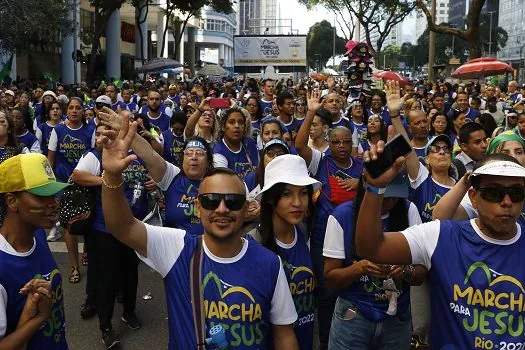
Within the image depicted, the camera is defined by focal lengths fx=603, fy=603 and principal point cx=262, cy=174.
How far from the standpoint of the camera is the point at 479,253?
247 centimetres

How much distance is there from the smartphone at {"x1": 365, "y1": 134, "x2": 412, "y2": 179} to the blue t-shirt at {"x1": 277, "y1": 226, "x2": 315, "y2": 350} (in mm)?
1095

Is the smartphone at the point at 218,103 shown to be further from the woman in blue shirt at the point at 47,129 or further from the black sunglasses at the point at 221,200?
the black sunglasses at the point at 221,200

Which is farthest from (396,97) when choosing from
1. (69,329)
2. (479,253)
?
(69,329)

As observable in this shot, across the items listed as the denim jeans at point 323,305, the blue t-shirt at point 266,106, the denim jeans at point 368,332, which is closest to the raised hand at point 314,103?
the denim jeans at point 323,305

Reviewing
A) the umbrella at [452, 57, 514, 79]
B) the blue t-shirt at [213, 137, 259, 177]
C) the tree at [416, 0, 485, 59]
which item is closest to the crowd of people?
the blue t-shirt at [213, 137, 259, 177]

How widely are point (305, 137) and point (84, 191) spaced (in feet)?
6.19

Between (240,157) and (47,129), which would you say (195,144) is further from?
(47,129)

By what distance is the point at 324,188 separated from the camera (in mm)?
4625

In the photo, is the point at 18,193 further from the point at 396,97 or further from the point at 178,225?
the point at 396,97

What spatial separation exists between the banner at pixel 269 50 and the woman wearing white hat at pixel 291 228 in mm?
46778

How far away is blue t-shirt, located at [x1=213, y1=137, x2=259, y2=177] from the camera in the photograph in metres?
5.51

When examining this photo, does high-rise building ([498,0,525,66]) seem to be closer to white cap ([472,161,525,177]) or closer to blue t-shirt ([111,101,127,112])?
blue t-shirt ([111,101,127,112])

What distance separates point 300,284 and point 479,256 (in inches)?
41.1

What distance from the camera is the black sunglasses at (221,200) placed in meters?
2.64
